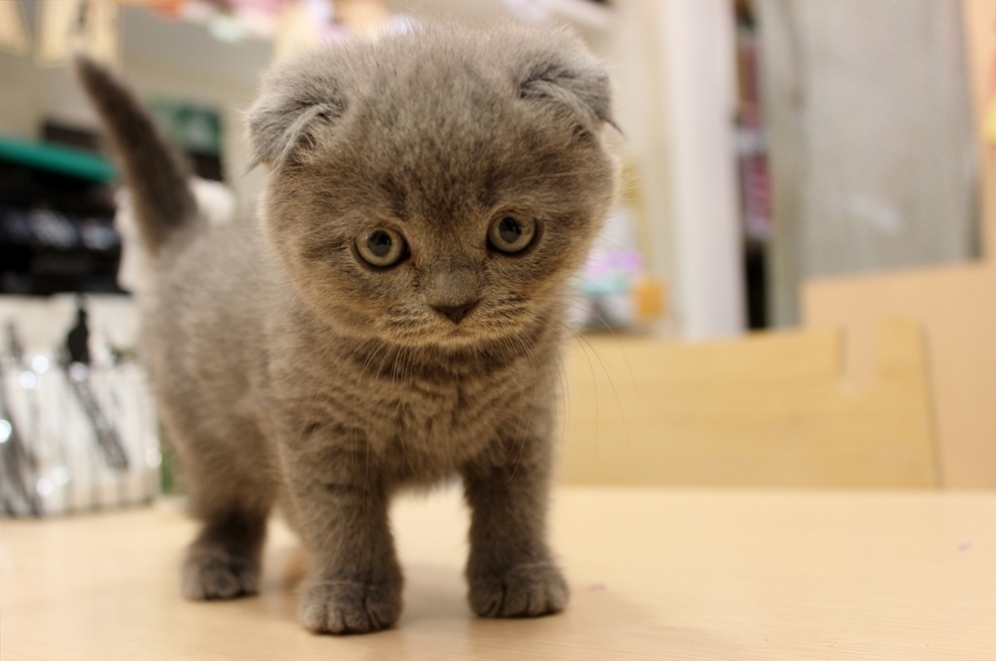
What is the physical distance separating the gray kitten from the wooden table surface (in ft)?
0.20

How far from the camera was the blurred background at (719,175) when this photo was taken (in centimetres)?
138

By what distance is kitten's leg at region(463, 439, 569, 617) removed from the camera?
2.50 ft

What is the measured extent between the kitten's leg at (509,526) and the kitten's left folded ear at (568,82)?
1.02 ft

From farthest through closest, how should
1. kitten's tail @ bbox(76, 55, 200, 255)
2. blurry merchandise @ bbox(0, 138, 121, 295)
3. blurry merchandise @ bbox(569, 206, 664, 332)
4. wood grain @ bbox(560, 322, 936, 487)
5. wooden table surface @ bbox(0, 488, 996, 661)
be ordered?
1. blurry merchandise @ bbox(569, 206, 664, 332)
2. blurry merchandise @ bbox(0, 138, 121, 295)
3. wood grain @ bbox(560, 322, 936, 487)
4. kitten's tail @ bbox(76, 55, 200, 255)
5. wooden table surface @ bbox(0, 488, 996, 661)

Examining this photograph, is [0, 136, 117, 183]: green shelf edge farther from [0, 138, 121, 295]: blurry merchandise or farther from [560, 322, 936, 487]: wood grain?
[560, 322, 936, 487]: wood grain

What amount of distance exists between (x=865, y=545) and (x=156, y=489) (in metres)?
1.16

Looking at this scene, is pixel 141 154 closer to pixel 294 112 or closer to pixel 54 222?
pixel 294 112

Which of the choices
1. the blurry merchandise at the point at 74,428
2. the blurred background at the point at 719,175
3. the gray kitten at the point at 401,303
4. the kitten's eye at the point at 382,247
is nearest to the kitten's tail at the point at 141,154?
the blurred background at the point at 719,175

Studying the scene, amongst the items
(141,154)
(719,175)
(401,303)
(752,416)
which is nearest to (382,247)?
(401,303)

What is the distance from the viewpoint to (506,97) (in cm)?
66

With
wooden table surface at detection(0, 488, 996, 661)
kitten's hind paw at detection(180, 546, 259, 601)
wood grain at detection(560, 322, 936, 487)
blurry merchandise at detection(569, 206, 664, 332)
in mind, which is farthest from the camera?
blurry merchandise at detection(569, 206, 664, 332)

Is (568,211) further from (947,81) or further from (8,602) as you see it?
(947,81)

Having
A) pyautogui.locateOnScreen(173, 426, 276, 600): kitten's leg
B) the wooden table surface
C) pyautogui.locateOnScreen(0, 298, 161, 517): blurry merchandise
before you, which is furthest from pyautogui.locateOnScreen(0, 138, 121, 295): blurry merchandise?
pyautogui.locateOnScreen(173, 426, 276, 600): kitten's leg

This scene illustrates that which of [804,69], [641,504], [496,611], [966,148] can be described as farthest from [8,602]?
[804,69]
